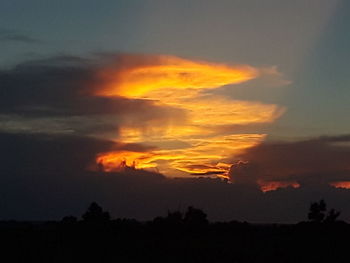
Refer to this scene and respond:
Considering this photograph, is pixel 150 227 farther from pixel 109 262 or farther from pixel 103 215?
pixel 109 262

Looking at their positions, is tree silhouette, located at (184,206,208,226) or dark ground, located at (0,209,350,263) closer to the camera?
dark ground, located at (0,209,350,263)

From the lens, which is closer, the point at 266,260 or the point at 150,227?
the point at 266,260

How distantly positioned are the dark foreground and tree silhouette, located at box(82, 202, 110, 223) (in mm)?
1597

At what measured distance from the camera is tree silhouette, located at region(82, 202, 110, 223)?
82.8m

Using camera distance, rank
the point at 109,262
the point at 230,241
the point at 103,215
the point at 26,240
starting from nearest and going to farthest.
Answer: the point at 109,262
the point at 26,240
the point at 230,241
the point at 103,215

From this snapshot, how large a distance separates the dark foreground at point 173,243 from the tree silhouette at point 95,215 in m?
1.60

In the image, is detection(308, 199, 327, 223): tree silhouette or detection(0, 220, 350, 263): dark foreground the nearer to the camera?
detection(0, 220, 350, 263): dark foreground

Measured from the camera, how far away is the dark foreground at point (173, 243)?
55.5m

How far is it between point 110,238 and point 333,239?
20.6m

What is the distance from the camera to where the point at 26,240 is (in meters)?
64.8

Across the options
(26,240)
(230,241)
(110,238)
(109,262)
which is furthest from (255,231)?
(109,262)

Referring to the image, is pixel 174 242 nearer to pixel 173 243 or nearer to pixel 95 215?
pixel 173 243

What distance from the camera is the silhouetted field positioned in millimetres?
55719

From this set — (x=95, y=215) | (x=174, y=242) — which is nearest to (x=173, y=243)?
(x=174, y=242)
